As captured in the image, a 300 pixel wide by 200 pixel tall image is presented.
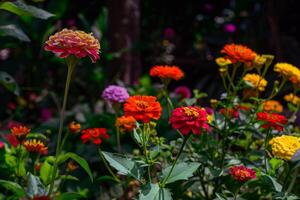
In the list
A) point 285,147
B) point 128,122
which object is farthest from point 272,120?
point 128,122

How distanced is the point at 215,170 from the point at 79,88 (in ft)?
7.78

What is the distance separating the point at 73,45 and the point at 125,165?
314 millimetres

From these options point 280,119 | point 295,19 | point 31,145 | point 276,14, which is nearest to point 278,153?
point 280,119

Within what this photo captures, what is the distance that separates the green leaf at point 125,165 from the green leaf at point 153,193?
0.16 feet

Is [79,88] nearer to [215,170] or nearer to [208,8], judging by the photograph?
[208,8]

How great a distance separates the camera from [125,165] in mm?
1291

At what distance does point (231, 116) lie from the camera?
5.23 ft

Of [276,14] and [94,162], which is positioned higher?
[276,14]

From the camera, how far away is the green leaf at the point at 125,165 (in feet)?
4.16

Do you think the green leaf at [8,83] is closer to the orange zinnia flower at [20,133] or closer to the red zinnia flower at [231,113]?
the orange zinnia flower at [20,133]

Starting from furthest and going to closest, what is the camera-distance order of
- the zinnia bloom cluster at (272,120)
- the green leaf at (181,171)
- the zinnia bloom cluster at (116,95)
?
the zinnia bloom cluster at (116,95)
the zinnia bloom cluster at (272,120)
the green leaf at (181,171)

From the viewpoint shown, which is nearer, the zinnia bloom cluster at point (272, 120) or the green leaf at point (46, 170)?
the zinnia bloom cluster at point (272, 120)

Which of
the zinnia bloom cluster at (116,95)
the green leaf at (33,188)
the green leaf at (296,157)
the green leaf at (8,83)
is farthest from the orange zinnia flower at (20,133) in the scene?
the green leaf at (8,83)

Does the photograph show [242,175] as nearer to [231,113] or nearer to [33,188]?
[231,113]
